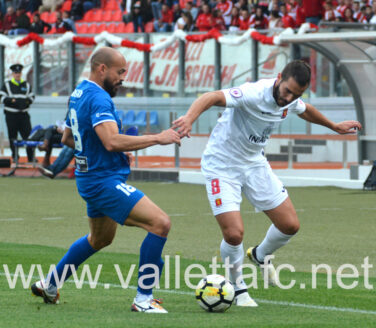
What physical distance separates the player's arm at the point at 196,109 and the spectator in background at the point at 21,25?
2902 cm

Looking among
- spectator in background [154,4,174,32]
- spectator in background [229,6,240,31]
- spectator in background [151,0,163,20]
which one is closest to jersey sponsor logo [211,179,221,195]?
→ spectator in background [229,6,240,31]

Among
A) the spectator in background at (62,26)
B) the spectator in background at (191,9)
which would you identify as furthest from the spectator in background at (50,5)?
the spectator in background at (191,9)

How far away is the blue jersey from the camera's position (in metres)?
7.67

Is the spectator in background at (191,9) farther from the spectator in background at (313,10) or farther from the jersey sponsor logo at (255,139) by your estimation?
the jersey sponsor logo at (255,139)

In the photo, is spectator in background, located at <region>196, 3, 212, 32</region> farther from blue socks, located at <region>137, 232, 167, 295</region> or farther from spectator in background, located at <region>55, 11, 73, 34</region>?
blue socks, located at <region>137, 232, 167, 295</region>

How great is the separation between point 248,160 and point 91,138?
1676 mm

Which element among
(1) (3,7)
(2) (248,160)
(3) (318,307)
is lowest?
(1) (3,7)

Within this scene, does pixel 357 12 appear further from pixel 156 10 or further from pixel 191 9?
pixel 156 10

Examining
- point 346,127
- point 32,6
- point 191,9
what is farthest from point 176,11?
point 346,127

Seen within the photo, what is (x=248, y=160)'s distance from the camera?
891 cm

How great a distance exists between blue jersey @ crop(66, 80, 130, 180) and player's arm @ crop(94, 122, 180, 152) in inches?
5.4

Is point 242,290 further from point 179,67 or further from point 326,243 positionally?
point 179,67

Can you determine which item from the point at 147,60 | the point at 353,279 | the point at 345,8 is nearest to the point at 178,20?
the point at 147,60

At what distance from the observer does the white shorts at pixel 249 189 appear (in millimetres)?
8695
